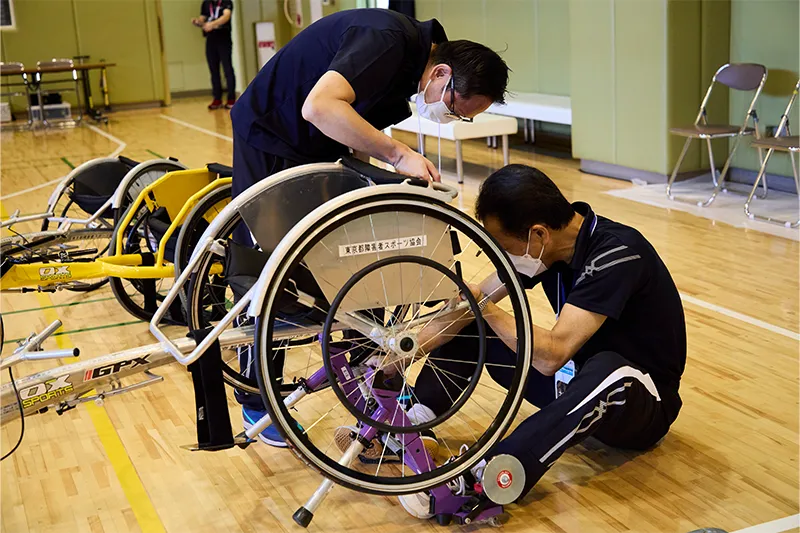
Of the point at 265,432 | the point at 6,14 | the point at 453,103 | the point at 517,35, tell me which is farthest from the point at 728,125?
the point at 6,14

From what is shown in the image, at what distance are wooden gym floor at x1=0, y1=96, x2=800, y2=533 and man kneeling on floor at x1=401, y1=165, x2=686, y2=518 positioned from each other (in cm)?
13

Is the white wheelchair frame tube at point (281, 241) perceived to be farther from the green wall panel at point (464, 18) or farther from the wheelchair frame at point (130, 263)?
the green wall panel at point (464, 18)

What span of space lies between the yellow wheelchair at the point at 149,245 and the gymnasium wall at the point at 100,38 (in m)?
9.25

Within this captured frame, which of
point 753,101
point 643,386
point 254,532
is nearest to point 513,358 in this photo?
point 643,386

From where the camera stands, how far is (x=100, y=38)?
1239cm

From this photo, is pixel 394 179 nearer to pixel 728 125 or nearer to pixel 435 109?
pixel 435 109

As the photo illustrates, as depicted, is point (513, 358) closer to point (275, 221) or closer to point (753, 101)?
point (275, 221)

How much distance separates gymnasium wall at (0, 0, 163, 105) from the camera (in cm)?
1192

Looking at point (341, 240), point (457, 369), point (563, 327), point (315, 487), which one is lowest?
point (315, 487)

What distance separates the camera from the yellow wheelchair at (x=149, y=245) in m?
3.17

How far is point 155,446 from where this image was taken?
2.70 metres

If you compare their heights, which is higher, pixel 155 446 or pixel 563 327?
pixel 563 327

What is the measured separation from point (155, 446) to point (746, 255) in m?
2.87

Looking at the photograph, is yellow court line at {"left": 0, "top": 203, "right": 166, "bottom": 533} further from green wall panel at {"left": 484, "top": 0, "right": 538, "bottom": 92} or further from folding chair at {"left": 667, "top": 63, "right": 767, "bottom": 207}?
green wall panel at {"left": 484, "top": 0, "right": 538, "bottom": 92}
